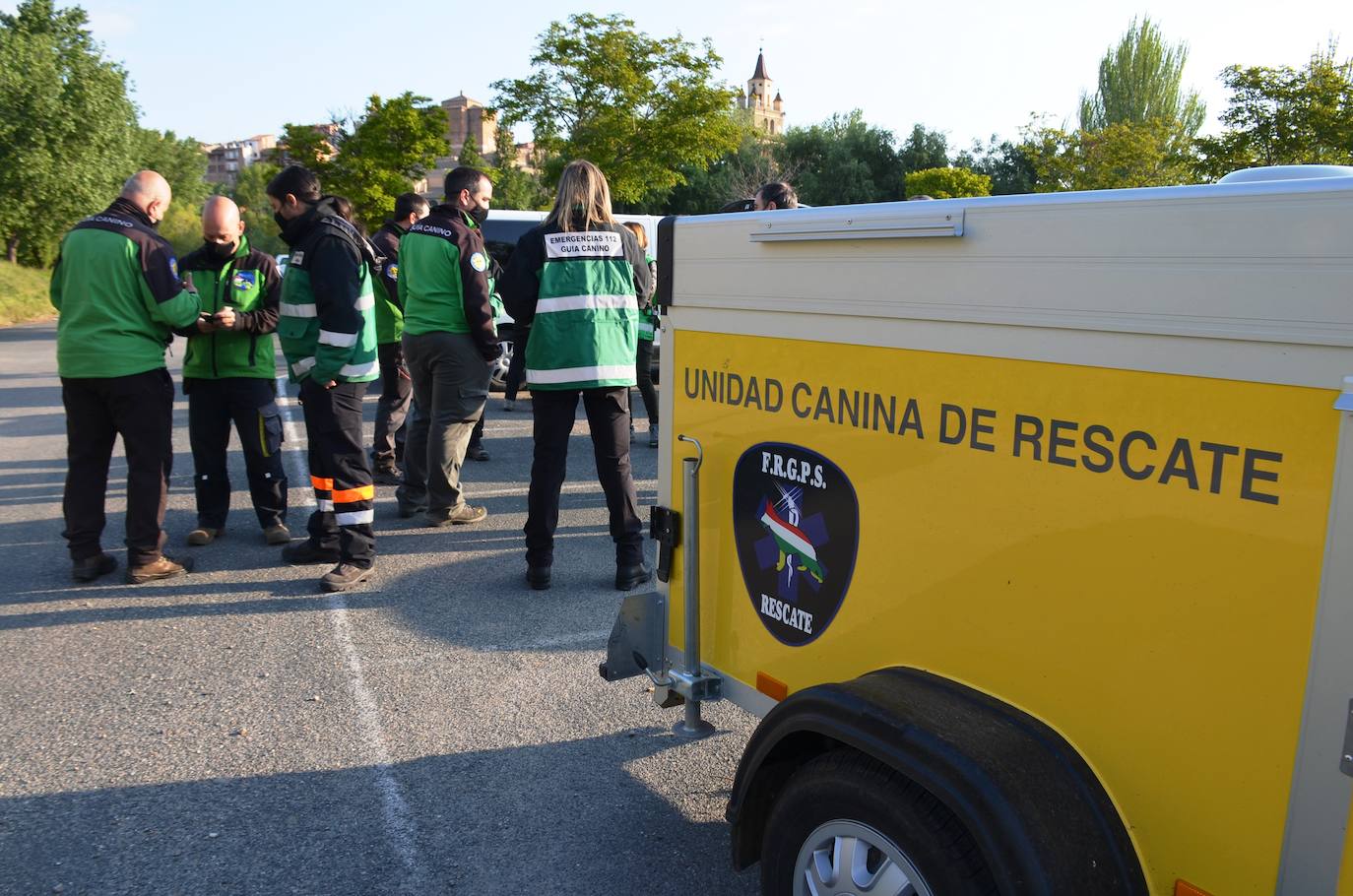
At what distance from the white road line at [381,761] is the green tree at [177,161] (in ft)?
151

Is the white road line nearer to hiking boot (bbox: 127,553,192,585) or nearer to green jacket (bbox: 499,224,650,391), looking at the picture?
hiking boot (bbox: 127,553,192,585)

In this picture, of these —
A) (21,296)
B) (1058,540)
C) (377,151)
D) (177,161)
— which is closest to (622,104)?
(377,151)

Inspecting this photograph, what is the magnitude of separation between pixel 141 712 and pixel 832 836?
3.05m

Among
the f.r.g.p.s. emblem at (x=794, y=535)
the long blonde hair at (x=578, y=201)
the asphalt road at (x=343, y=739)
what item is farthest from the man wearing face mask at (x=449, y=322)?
the f.r.g.p.s. emblem at (x=794, y=535)

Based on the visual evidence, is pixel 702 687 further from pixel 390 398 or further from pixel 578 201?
pixel 390 398

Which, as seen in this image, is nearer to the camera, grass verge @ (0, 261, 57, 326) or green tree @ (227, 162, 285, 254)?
grass verge @ (0, 261, 57, 326)

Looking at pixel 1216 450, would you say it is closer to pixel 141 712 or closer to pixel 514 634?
pixel 514 634

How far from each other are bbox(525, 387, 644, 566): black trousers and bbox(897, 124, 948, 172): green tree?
38937mm

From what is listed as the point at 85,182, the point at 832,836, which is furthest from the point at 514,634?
the point at 85,182

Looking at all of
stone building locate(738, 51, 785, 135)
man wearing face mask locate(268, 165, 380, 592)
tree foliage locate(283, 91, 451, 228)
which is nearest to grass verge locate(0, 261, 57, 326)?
tree foliage locate(283, 91, 451, 228)

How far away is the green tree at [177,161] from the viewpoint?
48391 millimetres

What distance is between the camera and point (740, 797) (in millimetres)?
2486

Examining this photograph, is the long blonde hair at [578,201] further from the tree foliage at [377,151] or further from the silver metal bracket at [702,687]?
the tree foliage at [377,151]

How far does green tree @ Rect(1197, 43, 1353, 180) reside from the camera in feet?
66.0
